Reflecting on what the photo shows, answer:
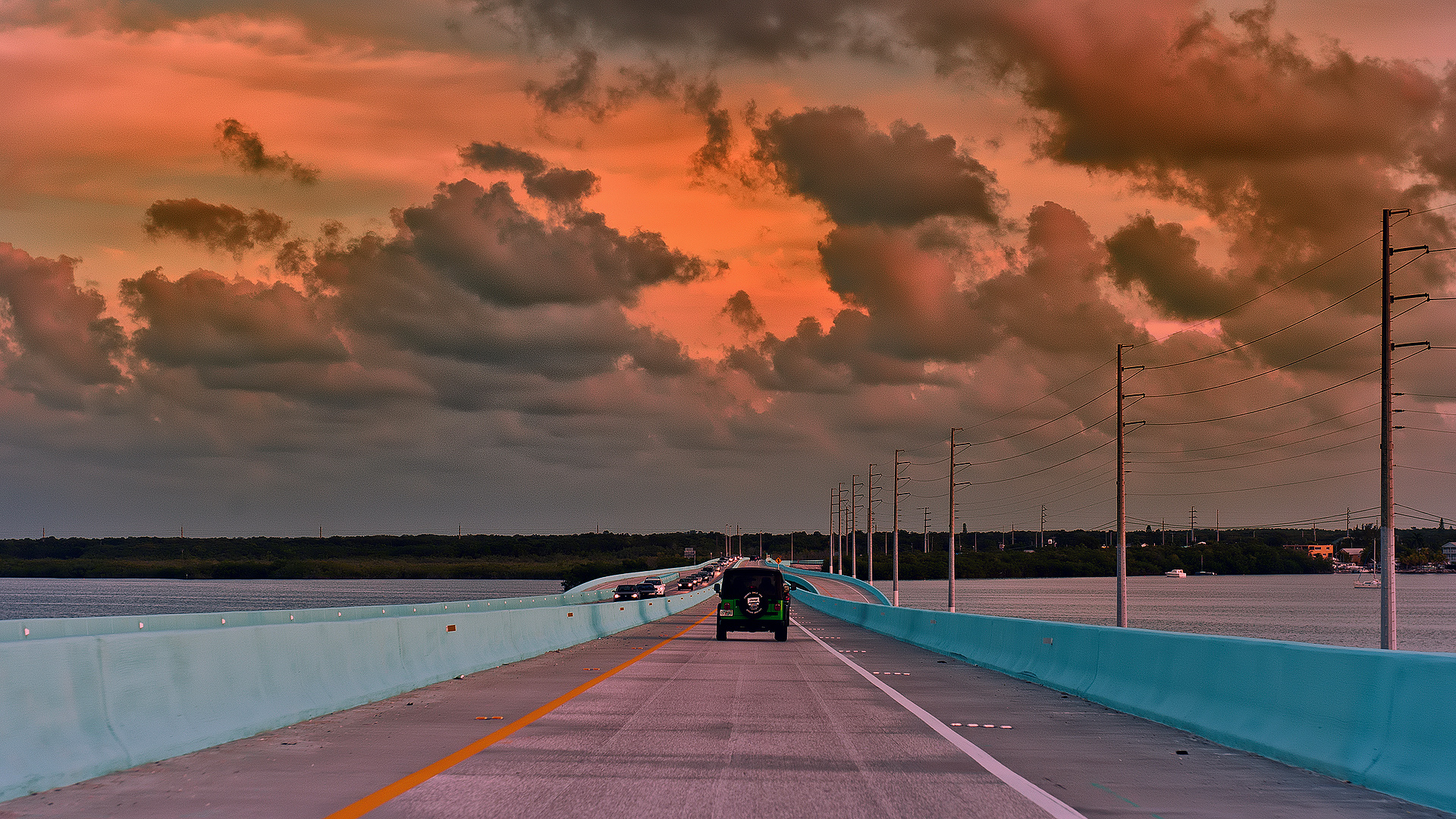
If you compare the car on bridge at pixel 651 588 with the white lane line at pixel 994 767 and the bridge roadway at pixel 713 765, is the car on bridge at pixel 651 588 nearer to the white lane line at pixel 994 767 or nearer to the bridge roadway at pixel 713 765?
the bridge roadway at pixel 713 765

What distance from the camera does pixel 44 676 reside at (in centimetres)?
924

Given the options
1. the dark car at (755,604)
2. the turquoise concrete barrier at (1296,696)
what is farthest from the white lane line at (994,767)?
the dark car at (755,604)

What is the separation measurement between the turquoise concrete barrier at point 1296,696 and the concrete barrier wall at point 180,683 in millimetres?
9251

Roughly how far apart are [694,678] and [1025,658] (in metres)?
5.80

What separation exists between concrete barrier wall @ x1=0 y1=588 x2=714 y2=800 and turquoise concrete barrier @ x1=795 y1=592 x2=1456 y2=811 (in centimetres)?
925

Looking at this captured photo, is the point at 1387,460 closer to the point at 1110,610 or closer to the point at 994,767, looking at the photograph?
the point at 994,767

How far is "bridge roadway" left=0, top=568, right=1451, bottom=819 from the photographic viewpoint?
8.70 metres

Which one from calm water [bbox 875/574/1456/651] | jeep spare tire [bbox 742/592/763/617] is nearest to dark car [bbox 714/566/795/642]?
jeep spare tire [bbox 742/592/763/617]

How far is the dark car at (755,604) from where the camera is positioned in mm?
35594

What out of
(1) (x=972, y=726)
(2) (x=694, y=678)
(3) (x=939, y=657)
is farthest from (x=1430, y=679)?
(3) (x=939, y=657)

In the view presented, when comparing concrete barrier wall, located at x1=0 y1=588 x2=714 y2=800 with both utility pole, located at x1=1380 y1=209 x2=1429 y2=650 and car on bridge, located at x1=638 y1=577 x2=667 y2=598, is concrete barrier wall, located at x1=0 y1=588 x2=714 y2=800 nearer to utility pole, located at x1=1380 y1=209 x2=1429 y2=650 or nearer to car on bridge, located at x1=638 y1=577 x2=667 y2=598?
utility pole, located at x1=1380 y1=209 x2=1429 y2=650

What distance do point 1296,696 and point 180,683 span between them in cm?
960

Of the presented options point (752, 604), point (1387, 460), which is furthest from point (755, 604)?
point (1387, 460)

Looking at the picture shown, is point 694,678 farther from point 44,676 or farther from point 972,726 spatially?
point 44,676
